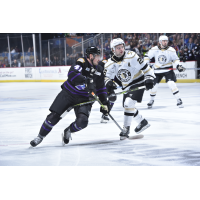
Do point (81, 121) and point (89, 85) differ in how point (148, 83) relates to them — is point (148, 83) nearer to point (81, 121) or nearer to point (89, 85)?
point (89, 85)

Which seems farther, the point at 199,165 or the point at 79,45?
the point at 79,45

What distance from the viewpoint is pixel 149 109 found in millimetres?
5398

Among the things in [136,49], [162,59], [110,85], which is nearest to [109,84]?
[110,85]

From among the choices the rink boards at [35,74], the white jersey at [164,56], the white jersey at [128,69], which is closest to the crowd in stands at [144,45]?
the rink boards at [35,74]

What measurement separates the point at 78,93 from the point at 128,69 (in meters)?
0.63

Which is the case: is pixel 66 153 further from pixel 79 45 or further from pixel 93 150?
pixel 79 45

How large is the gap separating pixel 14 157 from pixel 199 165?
1.50m

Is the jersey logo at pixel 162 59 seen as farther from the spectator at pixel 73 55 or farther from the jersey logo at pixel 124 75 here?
the spectator at pixel 73 55

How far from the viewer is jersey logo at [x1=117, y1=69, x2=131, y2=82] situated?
128 inches

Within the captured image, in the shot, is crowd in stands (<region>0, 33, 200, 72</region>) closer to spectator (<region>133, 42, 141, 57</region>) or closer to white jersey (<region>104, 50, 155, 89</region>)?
spectator (<region>133, 42, 141, 57</region>)

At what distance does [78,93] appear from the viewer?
2916mm

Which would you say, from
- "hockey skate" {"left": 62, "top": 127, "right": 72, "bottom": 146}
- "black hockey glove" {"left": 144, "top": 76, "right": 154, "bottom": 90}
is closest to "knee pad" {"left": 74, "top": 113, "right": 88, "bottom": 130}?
"hockey skate" {"left": 62, "top": 127, "right": 72, "bottom": 146}

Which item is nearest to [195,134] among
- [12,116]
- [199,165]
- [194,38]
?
[199,165]
